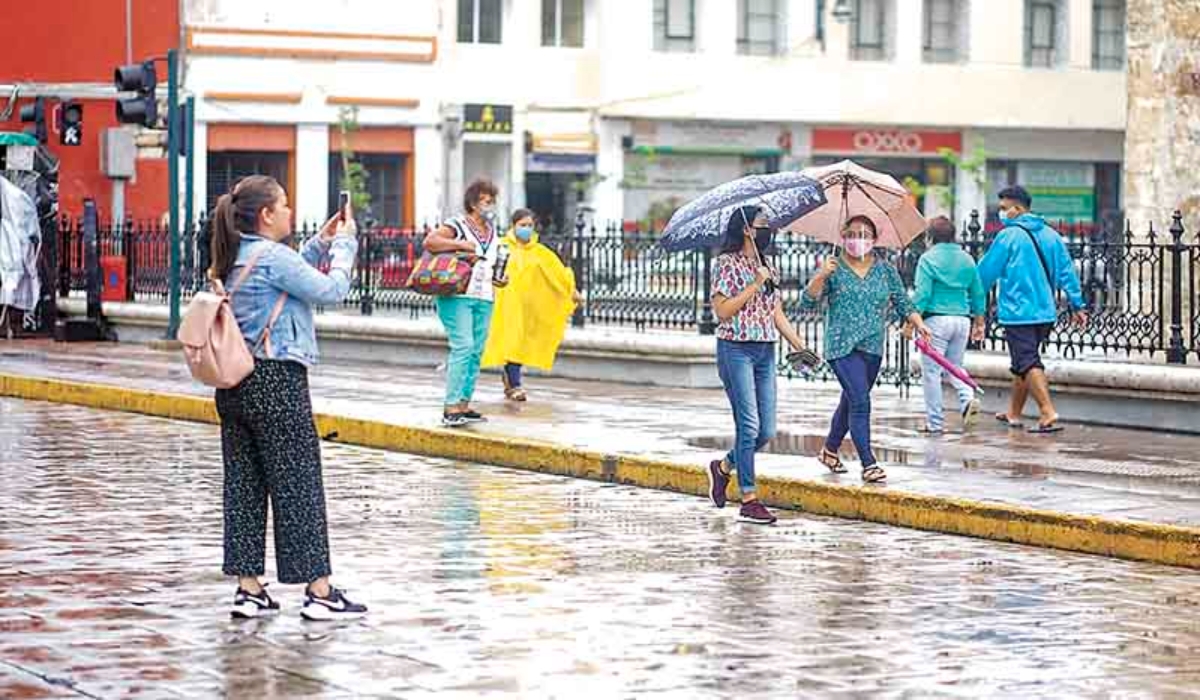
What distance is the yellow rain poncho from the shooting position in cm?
2130

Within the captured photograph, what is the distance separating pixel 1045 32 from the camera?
6238 centimetres

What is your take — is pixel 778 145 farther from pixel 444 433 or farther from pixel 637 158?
pixel 444 433

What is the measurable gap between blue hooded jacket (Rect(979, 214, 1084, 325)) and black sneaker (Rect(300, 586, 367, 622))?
28.6 ft

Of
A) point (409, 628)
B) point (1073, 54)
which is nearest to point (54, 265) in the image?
point (409, 628)

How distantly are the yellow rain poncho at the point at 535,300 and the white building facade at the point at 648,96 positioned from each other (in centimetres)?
3118

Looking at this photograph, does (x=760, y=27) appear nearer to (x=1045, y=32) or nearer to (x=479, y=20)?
(x=479, y=20)

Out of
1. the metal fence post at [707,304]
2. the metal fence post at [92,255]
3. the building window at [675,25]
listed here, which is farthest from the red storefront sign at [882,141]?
the metal fence post at [707,304]

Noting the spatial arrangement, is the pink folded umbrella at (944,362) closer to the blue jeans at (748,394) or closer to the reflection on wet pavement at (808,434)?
the reflection on wet pavement at (808,434)

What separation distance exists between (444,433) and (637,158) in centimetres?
4050

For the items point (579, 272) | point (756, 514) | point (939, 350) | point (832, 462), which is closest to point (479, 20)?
point (579, 272)

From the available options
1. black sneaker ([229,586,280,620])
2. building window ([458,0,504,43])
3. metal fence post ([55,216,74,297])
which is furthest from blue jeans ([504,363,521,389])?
building window ([458,0,504,43])

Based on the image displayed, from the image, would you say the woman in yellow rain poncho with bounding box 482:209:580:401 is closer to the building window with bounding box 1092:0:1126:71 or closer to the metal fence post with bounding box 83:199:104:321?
the metal fence post with bounding box 83:199:104:321

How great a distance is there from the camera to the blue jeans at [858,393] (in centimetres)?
1429

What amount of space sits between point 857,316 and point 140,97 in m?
15.5
